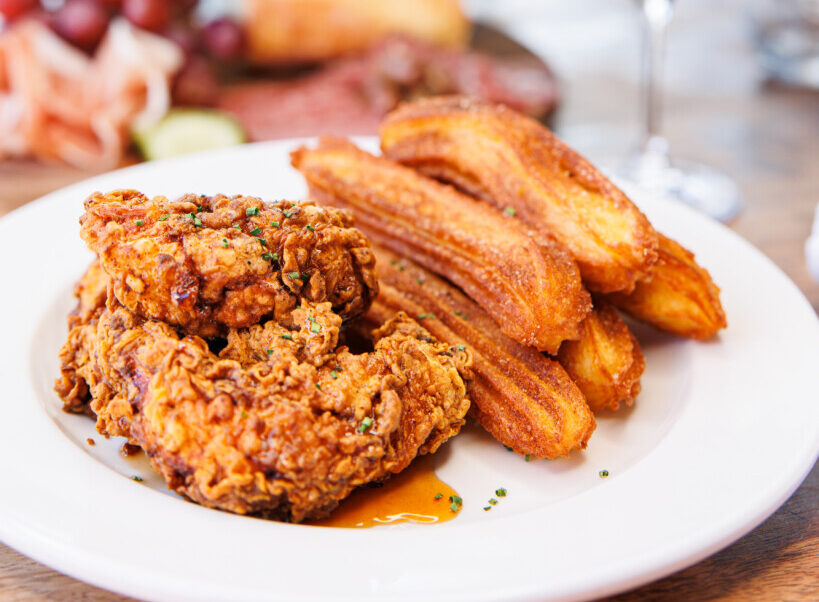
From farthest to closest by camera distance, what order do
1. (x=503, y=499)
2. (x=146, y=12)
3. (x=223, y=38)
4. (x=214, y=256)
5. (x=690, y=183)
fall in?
1. (x=223, y=38)
2. (x=146, y=12)
3. (x=690, y=183)
4. (x=503, y=499)
5. (x=214, y=256)

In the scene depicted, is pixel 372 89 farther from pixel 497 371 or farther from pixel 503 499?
pixel 503 499

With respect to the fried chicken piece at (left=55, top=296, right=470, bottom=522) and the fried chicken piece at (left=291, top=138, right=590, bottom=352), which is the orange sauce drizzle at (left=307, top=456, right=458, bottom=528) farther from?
the fried chicken piece at (left=291, top=138, right=590, bottom=352)

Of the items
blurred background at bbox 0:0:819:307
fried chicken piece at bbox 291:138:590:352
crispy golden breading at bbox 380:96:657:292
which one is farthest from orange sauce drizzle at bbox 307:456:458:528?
blurred background at bbox 0:0:819:307

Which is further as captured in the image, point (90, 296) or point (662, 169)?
point (662, 169)

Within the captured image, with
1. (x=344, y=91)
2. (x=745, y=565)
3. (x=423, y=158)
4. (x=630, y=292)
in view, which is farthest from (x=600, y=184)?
(x=344, y=91)

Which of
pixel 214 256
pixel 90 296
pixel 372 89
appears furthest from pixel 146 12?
pixel 214 256

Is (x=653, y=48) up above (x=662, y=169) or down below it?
above

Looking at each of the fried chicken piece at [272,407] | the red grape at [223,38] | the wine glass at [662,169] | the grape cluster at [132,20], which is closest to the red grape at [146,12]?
the grape cluster at [132,20]

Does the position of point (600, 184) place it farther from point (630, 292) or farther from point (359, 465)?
point (359, 465)
